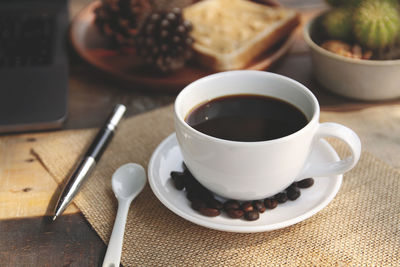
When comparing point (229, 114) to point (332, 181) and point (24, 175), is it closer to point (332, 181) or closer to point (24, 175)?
point (332, 181)

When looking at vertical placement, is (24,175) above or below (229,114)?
below

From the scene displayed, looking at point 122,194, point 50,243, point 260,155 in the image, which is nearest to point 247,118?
point 260,155

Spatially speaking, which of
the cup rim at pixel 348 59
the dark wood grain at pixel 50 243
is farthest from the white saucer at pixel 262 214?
the cup rim at pixel 348 59

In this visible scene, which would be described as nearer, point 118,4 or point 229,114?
point 229,114

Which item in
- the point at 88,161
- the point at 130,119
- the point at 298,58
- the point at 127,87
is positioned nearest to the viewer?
the point at 88,161

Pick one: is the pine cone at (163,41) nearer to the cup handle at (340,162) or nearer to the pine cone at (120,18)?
the pine cone at (120,18)

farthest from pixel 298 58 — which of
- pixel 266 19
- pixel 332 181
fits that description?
pixel 332 181

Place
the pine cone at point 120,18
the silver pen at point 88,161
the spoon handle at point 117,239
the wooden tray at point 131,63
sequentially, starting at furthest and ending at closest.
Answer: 1. the pine cone at point 120,18
2. the wooden tray at point 131,63
3. the silver pen at point 88,161
4. the spoon handle at point 117,239

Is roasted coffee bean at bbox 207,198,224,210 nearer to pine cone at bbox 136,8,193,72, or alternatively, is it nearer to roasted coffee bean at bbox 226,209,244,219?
roasted coffee bean at bbox 226,209,244,219
